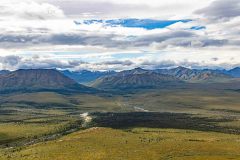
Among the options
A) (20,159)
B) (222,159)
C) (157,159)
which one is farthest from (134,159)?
(20,159)

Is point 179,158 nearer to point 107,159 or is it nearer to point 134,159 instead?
point 134,159

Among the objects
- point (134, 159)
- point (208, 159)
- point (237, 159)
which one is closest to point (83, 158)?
point (134, 159)

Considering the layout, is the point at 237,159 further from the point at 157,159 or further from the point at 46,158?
the point at 46,158

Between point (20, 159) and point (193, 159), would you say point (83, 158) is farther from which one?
point (193, 159)

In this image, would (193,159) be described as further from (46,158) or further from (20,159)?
(20,159)

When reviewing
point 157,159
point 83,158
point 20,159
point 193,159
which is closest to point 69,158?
point 83,158

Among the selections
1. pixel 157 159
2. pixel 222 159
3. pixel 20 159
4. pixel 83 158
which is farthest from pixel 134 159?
pixel 20 159

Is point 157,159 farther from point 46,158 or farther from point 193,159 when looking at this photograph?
point 46,158
